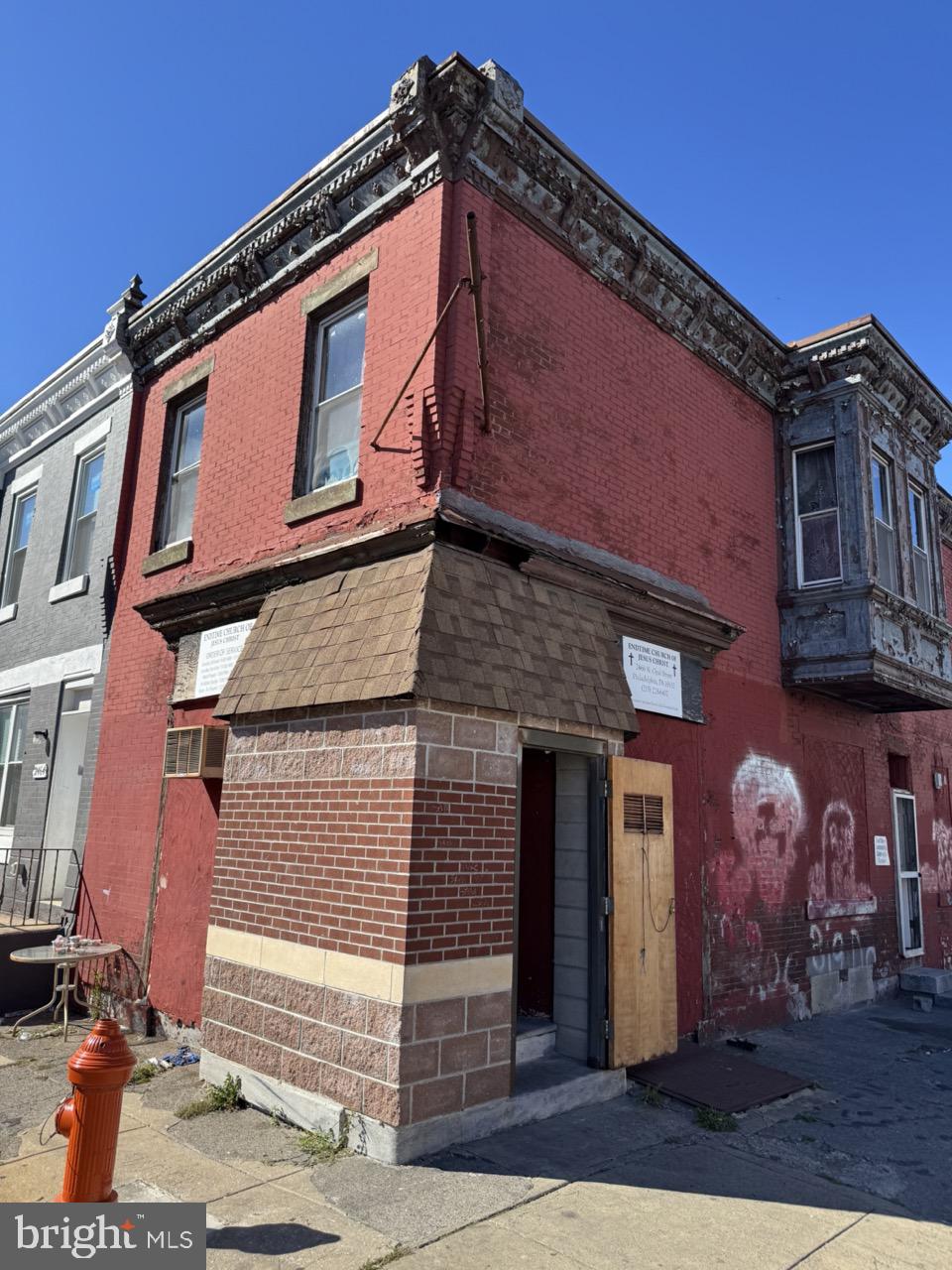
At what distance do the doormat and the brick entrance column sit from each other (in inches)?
67.1

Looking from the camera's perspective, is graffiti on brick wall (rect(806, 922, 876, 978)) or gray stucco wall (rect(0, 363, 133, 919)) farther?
gray stucco wall (rect(0, 363, 133, 919))

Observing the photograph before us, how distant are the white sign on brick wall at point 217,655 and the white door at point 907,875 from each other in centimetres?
1008

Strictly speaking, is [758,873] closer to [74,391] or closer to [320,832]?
[320,832]

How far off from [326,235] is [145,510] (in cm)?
414

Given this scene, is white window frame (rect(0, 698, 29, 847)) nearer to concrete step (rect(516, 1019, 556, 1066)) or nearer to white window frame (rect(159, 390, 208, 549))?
white window frame (rect(159, 390, 208, 549))

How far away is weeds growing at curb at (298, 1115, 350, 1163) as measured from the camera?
520cm

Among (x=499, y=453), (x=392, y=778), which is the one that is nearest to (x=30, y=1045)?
(x=392, y=778)

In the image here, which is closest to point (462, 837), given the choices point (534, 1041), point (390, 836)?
point (390, 836)

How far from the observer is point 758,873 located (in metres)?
9.61

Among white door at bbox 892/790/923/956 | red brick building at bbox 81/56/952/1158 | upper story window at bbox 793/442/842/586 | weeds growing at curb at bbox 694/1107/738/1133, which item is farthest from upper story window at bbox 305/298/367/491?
white door at bbox 892/790/923/956

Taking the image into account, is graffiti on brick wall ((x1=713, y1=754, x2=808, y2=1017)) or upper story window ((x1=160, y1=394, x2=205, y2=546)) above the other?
upper story window ((x1=160, y1=394, x2=205, y2=546))

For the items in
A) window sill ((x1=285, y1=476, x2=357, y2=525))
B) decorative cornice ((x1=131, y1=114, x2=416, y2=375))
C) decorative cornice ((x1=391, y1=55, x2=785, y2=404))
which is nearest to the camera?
decorative cornice ((x1=391, y1=55, x2=785, y2=404))

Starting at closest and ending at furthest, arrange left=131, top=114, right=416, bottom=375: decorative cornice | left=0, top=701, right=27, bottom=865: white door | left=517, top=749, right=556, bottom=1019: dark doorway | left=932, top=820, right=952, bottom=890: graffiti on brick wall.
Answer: left=517, top=749, right=556, bottom=1019: dark doorway
left=131, top=114, right=416, bottom=375: decorative cornice
left=0, top=701, right=27, bottom=865: white door
left=932, top=820, right=952, bottom=890: graffiti on brick wall

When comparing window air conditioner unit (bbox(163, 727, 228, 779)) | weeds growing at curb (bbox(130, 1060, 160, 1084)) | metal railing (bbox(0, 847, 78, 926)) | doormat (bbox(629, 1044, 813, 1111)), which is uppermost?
window air conditioner unit (bbox(163, 727, 228, 779))
